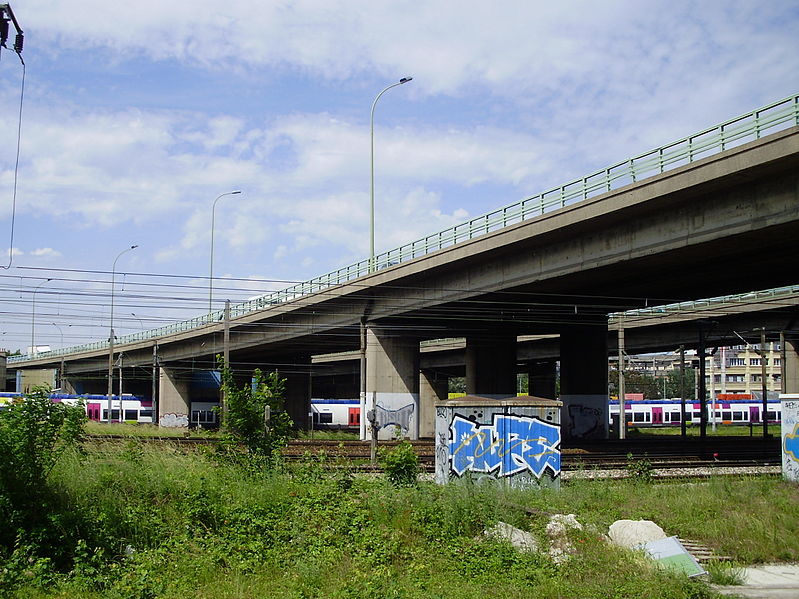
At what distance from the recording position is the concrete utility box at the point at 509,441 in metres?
18.1

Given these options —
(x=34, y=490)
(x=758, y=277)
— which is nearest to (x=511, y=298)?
(x=758, y=277)

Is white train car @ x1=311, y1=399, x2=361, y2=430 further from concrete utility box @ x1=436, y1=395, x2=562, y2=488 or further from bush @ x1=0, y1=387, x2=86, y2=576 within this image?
bush @ x1=0, y1=387, x2=86, y2=576

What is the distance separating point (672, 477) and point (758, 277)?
15.7 metres

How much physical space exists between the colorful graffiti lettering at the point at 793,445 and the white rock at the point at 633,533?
9.26m

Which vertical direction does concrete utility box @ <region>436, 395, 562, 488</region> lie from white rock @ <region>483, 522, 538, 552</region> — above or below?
above

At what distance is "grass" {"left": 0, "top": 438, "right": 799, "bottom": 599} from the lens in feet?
34.5

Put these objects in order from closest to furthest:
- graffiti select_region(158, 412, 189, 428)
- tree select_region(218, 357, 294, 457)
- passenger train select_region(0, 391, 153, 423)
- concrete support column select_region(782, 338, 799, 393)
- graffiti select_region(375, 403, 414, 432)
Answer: tree select_region(218, 357, 294, 457)
graffiti select_region(375, 403, 414, 432)
concrete support column select_region(782, 338, 799, 393)
passenger train select_region(0, 391, 153, 423)
graffiti select_region(158, 412, 189, 428)

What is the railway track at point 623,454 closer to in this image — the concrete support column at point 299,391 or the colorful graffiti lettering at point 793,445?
the colorful graffiti lettering at point 793,445

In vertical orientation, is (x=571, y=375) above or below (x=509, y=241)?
below

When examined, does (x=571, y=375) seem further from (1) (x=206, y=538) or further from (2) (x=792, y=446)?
(1) (x=206, y=538)

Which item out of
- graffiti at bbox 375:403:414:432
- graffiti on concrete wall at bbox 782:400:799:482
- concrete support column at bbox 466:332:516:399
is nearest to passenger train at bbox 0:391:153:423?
graffiti at bbox 375:403:414:432

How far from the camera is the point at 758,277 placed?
3528 cm

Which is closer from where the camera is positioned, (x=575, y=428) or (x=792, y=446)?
(x=792, y=446)

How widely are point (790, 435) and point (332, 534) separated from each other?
544 inches
